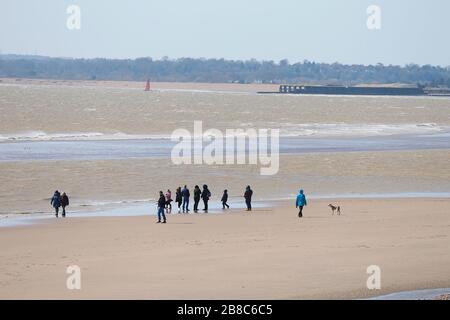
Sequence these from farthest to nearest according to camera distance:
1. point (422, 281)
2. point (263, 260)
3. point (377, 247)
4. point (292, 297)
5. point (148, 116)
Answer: point (148, 116), point (377, 247), point (263, 260), point (422, 281), point (292, 297)

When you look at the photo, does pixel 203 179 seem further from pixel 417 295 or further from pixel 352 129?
pixel 352 129

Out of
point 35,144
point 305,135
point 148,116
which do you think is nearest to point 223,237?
point 35,144

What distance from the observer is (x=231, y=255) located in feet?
65.5

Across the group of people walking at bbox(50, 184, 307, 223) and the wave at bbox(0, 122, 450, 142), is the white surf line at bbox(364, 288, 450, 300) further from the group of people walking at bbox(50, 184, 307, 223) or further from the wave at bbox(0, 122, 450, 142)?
the wave at bbox(0, 122, 450, 142)

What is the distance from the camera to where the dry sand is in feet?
54.6

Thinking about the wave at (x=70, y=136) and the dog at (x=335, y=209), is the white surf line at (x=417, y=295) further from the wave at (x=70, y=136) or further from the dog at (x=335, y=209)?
the wave at (x=70, y=136)

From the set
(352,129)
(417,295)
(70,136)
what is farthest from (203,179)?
(352,129)

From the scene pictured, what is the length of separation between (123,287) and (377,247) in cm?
634

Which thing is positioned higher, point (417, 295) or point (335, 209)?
point (417, 295)

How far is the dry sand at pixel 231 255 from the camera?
54.6ft

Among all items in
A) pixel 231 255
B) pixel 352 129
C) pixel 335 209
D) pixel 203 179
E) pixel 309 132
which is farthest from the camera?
pixel 352 129

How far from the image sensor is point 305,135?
69.5 m

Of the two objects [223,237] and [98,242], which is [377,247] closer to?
[223,237]
